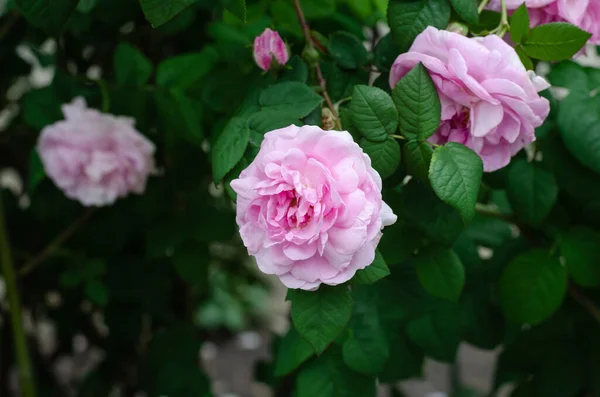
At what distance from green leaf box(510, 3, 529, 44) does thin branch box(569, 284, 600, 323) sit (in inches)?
22.1

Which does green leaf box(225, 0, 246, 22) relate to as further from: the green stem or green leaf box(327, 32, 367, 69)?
the green stem


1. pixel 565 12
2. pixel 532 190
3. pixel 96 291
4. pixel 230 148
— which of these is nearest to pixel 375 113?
pixel 230 148

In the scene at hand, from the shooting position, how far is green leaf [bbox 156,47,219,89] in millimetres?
1067

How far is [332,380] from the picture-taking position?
866 millimetres

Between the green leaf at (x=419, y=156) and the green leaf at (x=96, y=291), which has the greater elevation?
the green leaf at (x=419, y=156)

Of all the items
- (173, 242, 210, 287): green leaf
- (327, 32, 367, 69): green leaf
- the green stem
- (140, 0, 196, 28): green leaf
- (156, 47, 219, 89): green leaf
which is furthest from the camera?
the green stem

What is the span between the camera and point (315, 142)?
58cm

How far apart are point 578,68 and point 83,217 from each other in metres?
0.90

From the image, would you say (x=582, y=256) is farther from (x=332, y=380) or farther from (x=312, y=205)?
(x=312, y=205)

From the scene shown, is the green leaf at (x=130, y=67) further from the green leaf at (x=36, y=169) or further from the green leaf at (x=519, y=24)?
the green leaf at (x=519, y=24)

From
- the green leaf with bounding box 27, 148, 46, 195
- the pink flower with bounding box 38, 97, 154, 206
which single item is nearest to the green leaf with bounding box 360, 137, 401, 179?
the pink flower with bounding box 38, 97, 154, 206

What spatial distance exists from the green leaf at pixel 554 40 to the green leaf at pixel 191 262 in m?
0.68

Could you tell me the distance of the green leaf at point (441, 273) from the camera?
2.87ft

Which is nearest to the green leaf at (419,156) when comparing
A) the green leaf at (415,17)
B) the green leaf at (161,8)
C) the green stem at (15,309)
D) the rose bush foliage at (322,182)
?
the rose bush foliage at (322,182)
